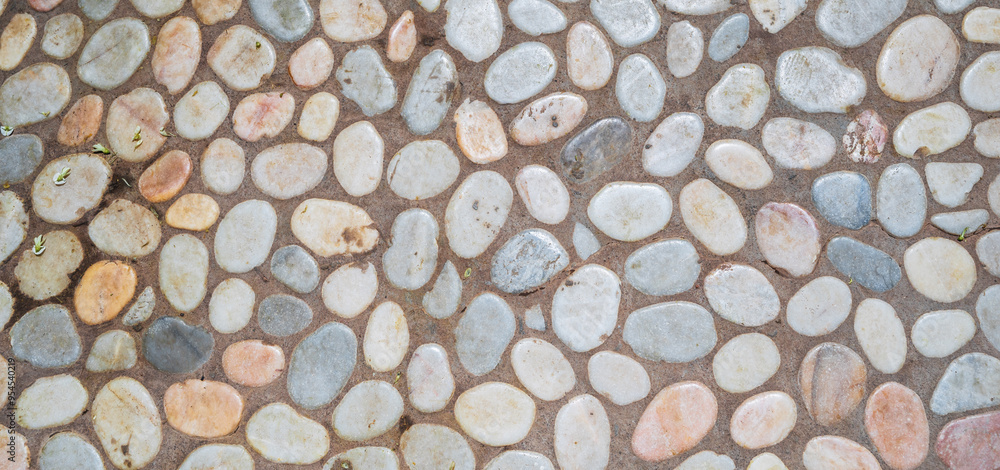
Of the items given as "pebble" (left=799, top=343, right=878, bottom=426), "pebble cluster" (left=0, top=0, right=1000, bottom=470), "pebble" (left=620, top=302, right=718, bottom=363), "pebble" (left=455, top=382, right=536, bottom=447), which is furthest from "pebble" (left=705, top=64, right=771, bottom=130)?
"pebble" (left=455, top=382, right=536, bottom=447)

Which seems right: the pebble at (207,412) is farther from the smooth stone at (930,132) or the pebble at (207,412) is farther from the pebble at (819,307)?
the smooth stone at (930,132)

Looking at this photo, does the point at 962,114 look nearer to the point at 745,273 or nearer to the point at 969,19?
the point at 969,19

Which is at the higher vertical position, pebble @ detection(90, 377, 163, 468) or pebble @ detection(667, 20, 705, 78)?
pebble @ detection(667, 20, 705, 78)

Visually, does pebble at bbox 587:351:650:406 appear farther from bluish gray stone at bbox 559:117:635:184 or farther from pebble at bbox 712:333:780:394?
bluish gray stone at bbox 559:117:635:184


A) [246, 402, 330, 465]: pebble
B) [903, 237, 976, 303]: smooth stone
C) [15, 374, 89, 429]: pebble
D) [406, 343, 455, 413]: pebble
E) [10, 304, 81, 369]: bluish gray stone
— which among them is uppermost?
[903, 237, 976, 303]: smooth stone

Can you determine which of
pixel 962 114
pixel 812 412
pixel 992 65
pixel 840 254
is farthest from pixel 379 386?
pixel 992 65

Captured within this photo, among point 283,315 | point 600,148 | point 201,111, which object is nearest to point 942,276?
point 600,148
